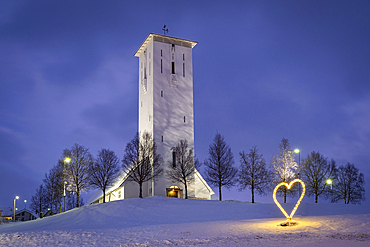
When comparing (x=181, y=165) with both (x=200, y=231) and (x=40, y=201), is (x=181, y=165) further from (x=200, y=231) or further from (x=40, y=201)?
(x=40, y=201)

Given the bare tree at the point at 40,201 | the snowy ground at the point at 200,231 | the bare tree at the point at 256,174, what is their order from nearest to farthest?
the snowy ground at the point at 200,231 < the bare tree at the point at 256,174 < the bare tree at the point at 40,201

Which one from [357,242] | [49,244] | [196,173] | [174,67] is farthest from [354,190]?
[49,244]

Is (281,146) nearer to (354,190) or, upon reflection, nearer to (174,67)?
(354,190)

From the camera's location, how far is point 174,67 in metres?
49.3

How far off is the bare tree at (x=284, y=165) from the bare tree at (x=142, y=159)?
13.6 m

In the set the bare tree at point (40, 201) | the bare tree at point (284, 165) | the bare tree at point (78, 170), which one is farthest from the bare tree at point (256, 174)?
the bare tree at point (40, 201)

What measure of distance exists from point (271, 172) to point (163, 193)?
45.5 feet

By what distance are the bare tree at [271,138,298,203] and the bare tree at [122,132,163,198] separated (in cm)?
1358

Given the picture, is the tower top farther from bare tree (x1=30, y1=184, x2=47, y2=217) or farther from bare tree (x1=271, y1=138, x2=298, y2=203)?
bare tree (x1=30, y1=184, x2=47, y2=217)

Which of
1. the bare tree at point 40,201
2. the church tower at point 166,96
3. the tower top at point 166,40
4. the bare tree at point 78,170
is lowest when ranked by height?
the bare tree at point 40,201

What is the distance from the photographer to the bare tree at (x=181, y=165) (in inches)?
1671

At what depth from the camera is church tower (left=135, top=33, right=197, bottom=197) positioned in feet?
151

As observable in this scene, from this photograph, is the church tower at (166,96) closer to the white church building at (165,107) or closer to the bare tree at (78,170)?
the white church building at (165,107)

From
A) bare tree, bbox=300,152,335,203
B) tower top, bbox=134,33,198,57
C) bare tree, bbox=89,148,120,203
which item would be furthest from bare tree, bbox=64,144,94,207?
bare tree, bbox=300,152,335,203
